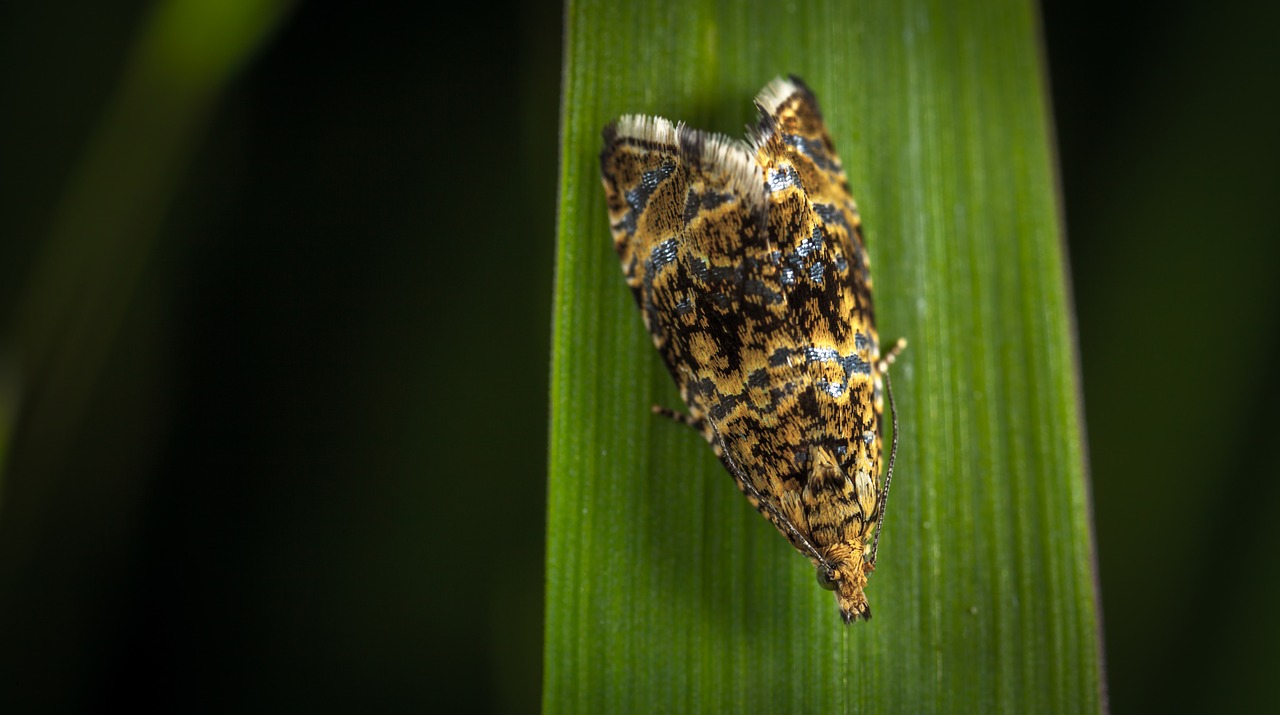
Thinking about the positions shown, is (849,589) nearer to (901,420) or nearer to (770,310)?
(901,420)

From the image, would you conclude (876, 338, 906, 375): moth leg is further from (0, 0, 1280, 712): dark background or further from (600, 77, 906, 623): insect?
(0, 0, 1280, 712): dark background

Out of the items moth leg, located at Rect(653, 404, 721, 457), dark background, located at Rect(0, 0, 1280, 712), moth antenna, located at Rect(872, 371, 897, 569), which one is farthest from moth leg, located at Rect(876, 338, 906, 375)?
dark background, located at Rect(0, 0, 1280, 712)

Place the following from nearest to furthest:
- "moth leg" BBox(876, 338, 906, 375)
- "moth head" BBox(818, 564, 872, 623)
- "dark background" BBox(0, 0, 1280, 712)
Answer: "moth head" BBox(818, 564, 872, 623), "moth leg" BBox(876, 338, 906, 375), "dark background" BBox(0, 0, 1280, 712)

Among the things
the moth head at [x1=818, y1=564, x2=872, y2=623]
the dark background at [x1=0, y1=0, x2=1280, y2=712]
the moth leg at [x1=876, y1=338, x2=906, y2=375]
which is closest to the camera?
the moth head at [x1=818, y1=564, x2=872, y2=623]

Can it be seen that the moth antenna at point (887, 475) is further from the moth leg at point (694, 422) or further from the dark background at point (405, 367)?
the dark background at point (405, 367)

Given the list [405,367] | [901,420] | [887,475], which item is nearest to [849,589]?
[887,475]

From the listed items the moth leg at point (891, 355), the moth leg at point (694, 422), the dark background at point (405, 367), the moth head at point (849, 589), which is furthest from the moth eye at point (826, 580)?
the dark background at point (405, 367)

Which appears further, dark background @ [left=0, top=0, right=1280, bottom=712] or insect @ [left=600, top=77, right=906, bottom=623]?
dark background @ [left=0, top=0, right=1280, bottom=712]
